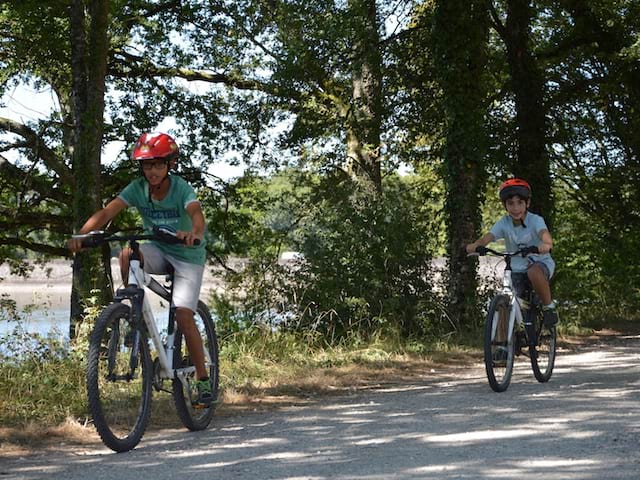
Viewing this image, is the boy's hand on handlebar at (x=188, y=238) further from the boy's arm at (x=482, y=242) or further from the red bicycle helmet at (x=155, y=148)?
the boy's arm at (x=482, y=242)

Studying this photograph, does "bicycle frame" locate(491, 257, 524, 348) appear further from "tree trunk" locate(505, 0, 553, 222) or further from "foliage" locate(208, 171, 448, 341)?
"tree trunk" locate(505, 0, 553, 222)

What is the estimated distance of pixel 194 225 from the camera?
22.0ft

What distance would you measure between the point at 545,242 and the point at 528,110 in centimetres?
946

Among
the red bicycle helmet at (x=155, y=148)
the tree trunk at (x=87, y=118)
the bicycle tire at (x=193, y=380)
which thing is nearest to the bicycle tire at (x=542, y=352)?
the bicycle tire at (x=193, y=380)

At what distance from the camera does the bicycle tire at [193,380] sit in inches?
281

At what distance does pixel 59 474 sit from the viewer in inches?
230

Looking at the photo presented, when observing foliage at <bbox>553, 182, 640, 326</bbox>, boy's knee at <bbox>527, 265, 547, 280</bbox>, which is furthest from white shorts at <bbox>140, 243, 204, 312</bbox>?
foliage at <bbox>553, 182, 640, 326</bbox>

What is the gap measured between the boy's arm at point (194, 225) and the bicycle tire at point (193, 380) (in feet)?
2.88

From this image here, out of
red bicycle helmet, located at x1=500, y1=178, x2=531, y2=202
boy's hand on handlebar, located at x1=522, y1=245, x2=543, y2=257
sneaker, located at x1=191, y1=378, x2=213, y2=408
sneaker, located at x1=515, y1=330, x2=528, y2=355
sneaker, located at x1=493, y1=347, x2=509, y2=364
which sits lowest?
sneaker, located at x1=191, y1=378, x2=213, y2=408

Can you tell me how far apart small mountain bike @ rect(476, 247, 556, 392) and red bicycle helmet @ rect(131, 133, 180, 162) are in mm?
3560

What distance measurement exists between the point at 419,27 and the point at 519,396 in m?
11.0

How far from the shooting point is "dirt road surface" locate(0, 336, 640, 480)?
5.55 m

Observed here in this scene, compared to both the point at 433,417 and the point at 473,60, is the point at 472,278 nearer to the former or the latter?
the point at 473,60

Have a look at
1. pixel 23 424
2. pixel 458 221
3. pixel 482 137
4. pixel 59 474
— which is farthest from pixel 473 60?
pixel 59 474
